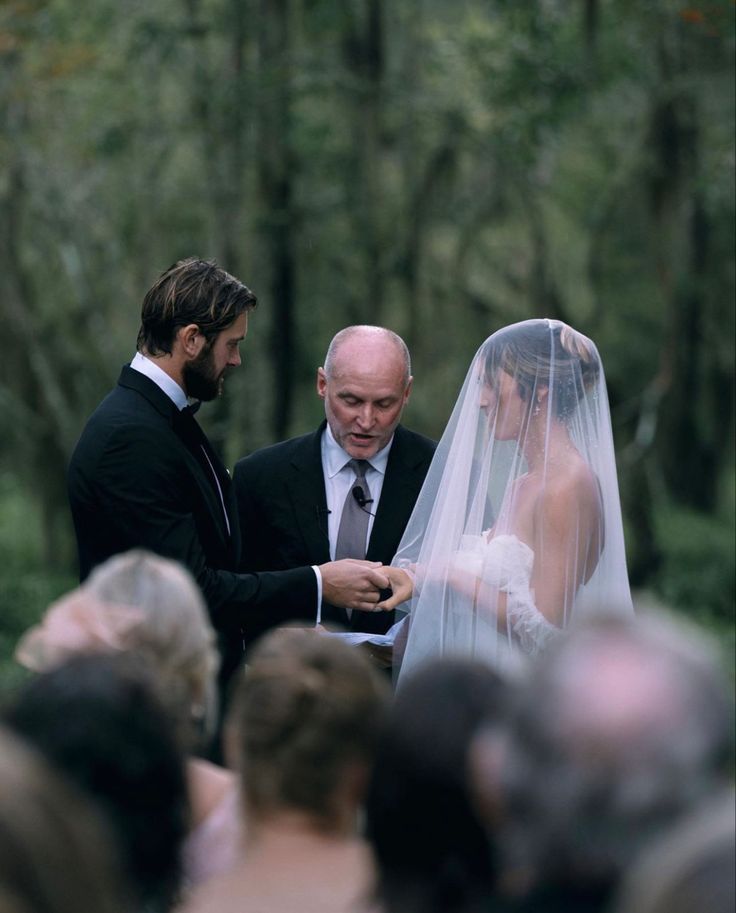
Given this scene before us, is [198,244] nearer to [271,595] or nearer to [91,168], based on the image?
[91,168]

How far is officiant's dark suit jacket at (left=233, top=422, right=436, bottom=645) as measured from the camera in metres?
5.12

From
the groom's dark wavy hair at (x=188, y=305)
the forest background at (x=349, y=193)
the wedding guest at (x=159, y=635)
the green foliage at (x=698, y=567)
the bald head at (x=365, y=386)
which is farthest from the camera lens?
the green foliage at (x=698, y=567)

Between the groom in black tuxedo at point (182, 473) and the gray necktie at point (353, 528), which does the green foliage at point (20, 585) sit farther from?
the groom in black tuxedo at point (182, 473)

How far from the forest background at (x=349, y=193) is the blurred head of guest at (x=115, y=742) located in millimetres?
11806

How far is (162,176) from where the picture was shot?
63.6 ft

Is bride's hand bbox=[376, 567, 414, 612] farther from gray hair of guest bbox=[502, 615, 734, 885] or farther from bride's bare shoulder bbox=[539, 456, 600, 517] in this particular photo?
gray hair of guest bbox=[502, 615, 734, 885]

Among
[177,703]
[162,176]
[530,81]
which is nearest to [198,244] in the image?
[162,176]

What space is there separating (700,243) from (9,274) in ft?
29.3

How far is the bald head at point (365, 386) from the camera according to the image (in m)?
5.02

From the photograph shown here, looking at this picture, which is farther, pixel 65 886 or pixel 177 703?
pixel 177 703

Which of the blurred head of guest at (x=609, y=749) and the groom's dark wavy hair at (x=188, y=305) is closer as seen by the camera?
the blurred head of guest at (x=609, y=749)

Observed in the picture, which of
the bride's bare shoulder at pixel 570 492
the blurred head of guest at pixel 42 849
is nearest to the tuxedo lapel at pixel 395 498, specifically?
the bride's bare shoulder at pixel 570 492

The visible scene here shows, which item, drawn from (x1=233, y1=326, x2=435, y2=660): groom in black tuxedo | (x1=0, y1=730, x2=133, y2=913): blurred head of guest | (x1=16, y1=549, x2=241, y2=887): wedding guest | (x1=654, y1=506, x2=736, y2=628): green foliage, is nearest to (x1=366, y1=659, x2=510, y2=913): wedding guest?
(x1=0, y1=730, x2=133, y2=913): blurred head of guest

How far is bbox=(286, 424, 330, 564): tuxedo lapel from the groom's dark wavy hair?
0.71m
